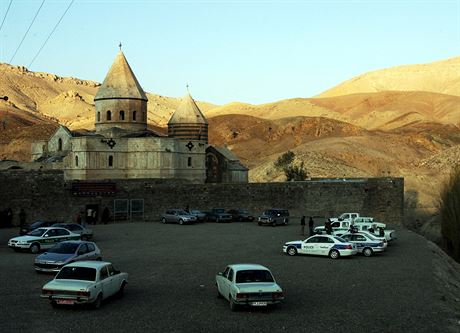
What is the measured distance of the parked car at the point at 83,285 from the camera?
1616 centimetres

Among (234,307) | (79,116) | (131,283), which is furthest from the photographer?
(79,116)

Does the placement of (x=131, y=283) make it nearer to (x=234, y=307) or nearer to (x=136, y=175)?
(x=234, y=307)

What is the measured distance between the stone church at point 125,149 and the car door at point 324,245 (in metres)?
31.4

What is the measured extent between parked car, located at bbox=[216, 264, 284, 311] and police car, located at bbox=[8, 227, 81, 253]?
13.8 metres

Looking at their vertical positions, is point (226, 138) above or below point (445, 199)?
above

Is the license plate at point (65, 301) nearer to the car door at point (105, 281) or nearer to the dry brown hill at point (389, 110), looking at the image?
the car door at point (105, 281)

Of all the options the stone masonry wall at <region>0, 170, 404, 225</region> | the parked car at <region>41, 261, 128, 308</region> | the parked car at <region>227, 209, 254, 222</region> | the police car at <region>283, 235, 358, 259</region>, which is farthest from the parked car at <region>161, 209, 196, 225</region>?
the parked car at <region>41, 261, 128, 308</region>

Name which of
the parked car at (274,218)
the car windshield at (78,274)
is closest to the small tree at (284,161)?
the parked car at (274,218)

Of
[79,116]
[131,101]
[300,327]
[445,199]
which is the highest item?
[79,116]

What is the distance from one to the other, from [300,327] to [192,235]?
23.3 m

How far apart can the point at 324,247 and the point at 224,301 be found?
11057 millimetres

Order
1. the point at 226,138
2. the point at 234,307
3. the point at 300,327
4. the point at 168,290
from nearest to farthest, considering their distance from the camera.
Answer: the point at 300,327 → the point at 234,307 → the point at 168,290 → the point at 226,138

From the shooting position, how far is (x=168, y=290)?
1975cm

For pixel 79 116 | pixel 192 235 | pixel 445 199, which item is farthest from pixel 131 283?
pixel 79 116
